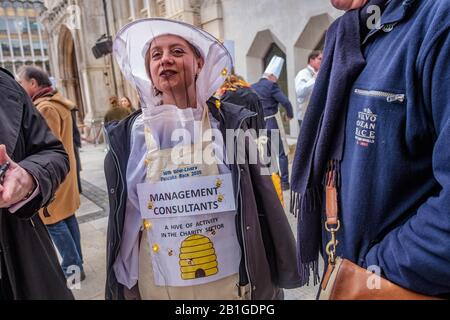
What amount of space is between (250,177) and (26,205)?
3.08 ft

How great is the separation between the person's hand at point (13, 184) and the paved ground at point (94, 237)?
69.3 inches

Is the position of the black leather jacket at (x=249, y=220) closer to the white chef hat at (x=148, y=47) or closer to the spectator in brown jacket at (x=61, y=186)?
the white chef hat at (x=148, y=47)

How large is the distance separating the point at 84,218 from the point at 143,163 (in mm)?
3643

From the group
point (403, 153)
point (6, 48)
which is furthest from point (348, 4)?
point (6, 48)

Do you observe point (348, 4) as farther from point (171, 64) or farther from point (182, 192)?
→ point (182, 192)

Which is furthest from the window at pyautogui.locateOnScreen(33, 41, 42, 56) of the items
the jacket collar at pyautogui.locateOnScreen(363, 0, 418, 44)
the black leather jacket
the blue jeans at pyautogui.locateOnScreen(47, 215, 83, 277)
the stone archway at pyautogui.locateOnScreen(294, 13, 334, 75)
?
the jacket collar at pyautogui.locateOnScreen(363, 0, 418, 44)

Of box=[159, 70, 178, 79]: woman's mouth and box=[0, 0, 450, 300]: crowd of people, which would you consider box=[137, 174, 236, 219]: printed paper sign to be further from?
box=[159, 70, 178, 79]: woman's mouth

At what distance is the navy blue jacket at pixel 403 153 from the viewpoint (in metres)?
0.74

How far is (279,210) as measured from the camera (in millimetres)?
1545

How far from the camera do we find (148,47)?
1500 mm

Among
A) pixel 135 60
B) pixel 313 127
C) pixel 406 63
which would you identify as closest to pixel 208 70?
pixel 135 60

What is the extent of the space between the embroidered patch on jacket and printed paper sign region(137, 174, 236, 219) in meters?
0.61

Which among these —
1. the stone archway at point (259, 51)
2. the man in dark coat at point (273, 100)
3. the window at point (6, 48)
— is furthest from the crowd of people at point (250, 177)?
the window at point (6, 48)
